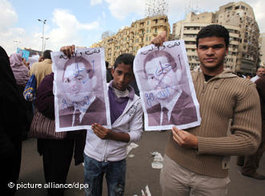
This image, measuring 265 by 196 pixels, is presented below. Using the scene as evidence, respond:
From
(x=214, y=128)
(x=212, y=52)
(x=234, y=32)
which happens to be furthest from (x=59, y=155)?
(x=234, y=32)

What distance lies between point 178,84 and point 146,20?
54012 millimetres

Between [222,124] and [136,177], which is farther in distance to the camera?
[136,177]

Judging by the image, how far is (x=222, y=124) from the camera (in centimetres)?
107

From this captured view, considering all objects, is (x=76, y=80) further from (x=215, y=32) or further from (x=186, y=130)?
(x=215, y=32)

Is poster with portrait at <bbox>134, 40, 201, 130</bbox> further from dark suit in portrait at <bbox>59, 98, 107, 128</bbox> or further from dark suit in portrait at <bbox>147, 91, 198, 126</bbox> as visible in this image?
dark suit in portrait at <bbox>59, 98, 107, 128</bbox>

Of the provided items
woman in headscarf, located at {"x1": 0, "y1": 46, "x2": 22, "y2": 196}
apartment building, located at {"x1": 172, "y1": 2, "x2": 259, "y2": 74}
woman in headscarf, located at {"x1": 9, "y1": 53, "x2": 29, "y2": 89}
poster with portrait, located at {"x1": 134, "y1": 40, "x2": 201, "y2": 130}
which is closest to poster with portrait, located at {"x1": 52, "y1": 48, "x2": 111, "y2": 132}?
poster with portrait, located at {"x1": 134, "y1": 40, "x2": 201, "y2": 130}

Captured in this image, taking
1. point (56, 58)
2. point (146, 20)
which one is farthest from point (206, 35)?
point (146, 20)

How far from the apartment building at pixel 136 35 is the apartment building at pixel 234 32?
800 centimetres

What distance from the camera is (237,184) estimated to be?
9.07 ft

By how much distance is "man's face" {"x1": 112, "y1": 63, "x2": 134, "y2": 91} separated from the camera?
1344 mm

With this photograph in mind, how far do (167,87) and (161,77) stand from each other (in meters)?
0.08

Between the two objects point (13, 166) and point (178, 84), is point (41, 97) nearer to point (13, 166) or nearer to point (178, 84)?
point (13, 166)

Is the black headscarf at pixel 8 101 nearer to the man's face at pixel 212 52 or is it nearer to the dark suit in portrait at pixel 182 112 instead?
the dark suit in portrait at pixel 182 112

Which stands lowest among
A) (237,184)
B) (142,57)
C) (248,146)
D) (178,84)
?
(237,184)
